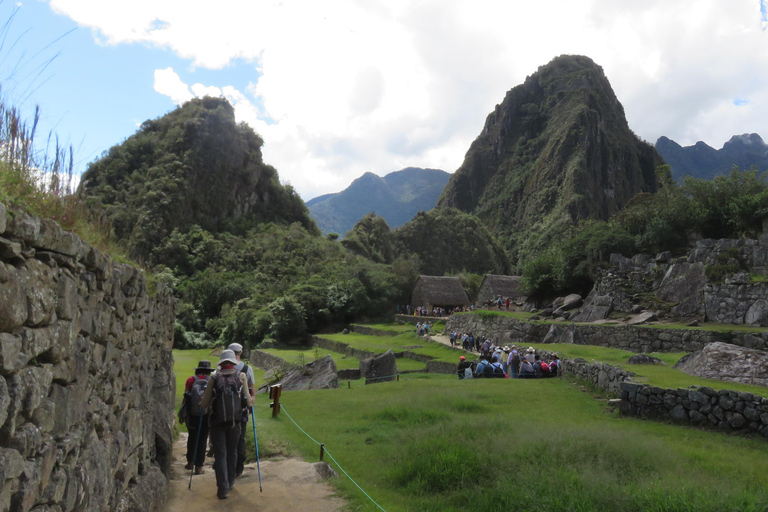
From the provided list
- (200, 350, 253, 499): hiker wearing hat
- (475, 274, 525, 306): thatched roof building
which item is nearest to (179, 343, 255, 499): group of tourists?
(200, 350, 253, 499): hiker wearing hat

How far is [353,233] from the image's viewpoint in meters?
85.2

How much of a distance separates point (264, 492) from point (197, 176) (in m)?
81.1

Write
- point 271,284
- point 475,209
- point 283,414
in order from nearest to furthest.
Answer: point 283,414 < point 271,284 < point 475,209

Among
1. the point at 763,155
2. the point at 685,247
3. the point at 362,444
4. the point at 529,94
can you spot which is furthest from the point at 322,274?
the point at 763,155

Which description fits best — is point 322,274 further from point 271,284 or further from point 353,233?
point 353,233

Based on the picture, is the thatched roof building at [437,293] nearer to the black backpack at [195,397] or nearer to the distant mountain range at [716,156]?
the black backpack at [195,397]

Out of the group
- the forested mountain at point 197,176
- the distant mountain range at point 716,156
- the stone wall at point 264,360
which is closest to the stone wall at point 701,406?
the stone wall at point 264,360

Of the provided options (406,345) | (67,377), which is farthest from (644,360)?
(406,345)

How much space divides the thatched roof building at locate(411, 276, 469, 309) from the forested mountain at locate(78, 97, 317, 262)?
125ft

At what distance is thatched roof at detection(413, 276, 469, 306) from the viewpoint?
159 ft

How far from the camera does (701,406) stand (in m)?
9.35

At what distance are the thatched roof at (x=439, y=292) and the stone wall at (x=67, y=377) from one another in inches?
1689

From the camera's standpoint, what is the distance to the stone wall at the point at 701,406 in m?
8.63

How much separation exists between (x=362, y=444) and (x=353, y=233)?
76.5 meters
